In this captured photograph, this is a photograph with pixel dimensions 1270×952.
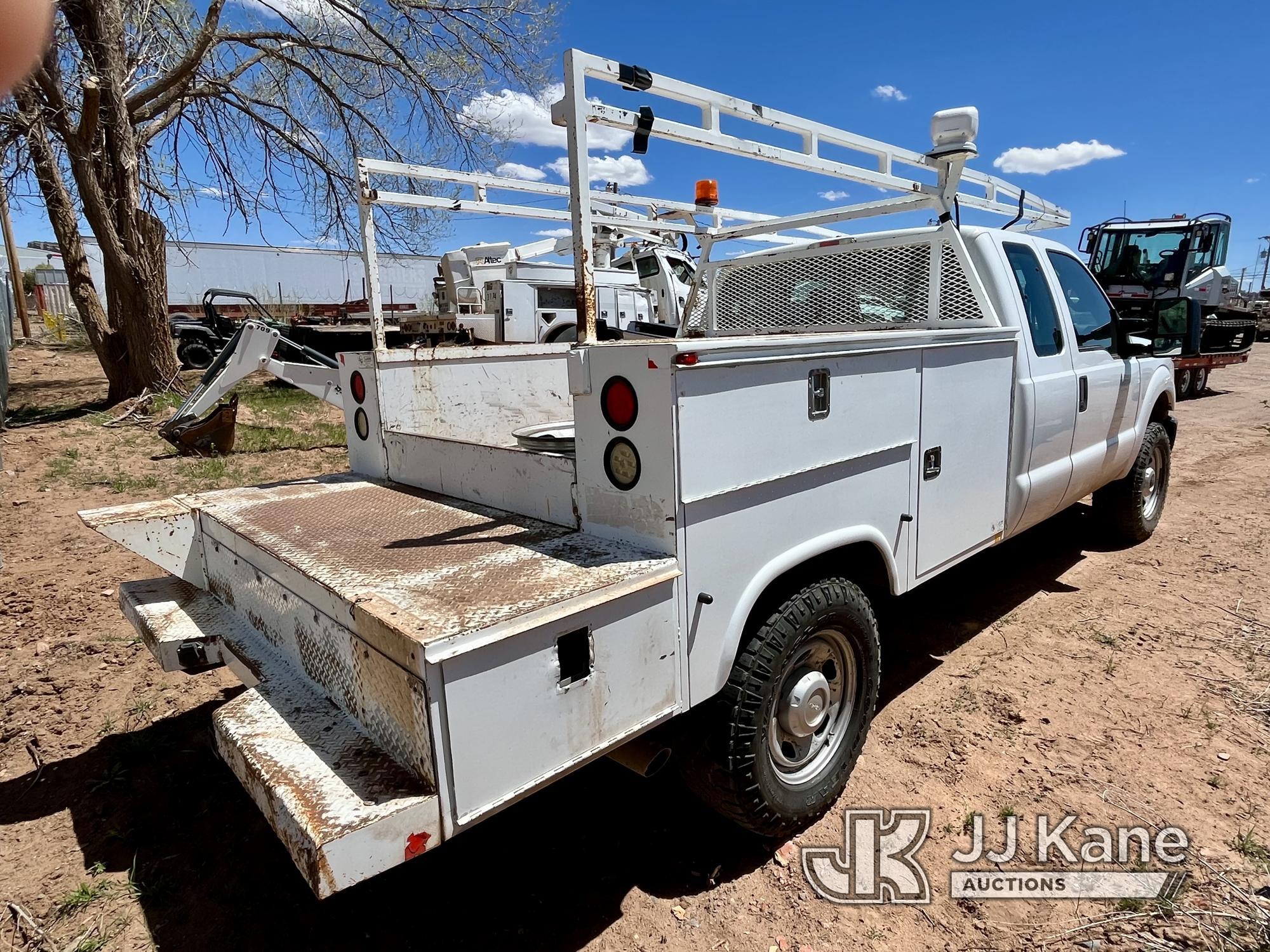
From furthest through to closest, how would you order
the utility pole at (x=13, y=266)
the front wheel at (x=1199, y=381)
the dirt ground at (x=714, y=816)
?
the utility pole at (x=13, y=266)
the front wheel at (x=1199, y=381)
the dirt ground at (x=714, y=816)

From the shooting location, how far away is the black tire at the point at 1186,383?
1427cm

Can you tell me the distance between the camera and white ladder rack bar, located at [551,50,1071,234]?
2340 mm

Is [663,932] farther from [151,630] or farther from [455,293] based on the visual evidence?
[455,293]

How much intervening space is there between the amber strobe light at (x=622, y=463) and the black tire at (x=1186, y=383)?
1581 centimetres

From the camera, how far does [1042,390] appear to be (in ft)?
11.8

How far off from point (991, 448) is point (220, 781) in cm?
342

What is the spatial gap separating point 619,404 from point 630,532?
1.16 ft

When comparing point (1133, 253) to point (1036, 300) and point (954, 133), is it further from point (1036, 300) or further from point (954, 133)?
point (954, 133)

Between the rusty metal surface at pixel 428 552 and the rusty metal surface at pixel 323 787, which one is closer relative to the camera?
the rusty metal surface at pixel 323 787

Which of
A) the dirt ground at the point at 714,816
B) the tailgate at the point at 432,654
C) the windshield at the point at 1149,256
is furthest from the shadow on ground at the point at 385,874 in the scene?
the windshield at the point at 1149,256

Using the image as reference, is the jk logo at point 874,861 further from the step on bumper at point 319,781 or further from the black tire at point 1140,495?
the black tire at point 1140,495

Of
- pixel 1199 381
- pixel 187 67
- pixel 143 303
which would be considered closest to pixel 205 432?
pixel 143 303

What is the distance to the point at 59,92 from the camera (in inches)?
380

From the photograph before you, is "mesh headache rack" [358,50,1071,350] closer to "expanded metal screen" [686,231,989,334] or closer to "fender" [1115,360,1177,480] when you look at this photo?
"expanded metal screen" [686,231,989,334]
